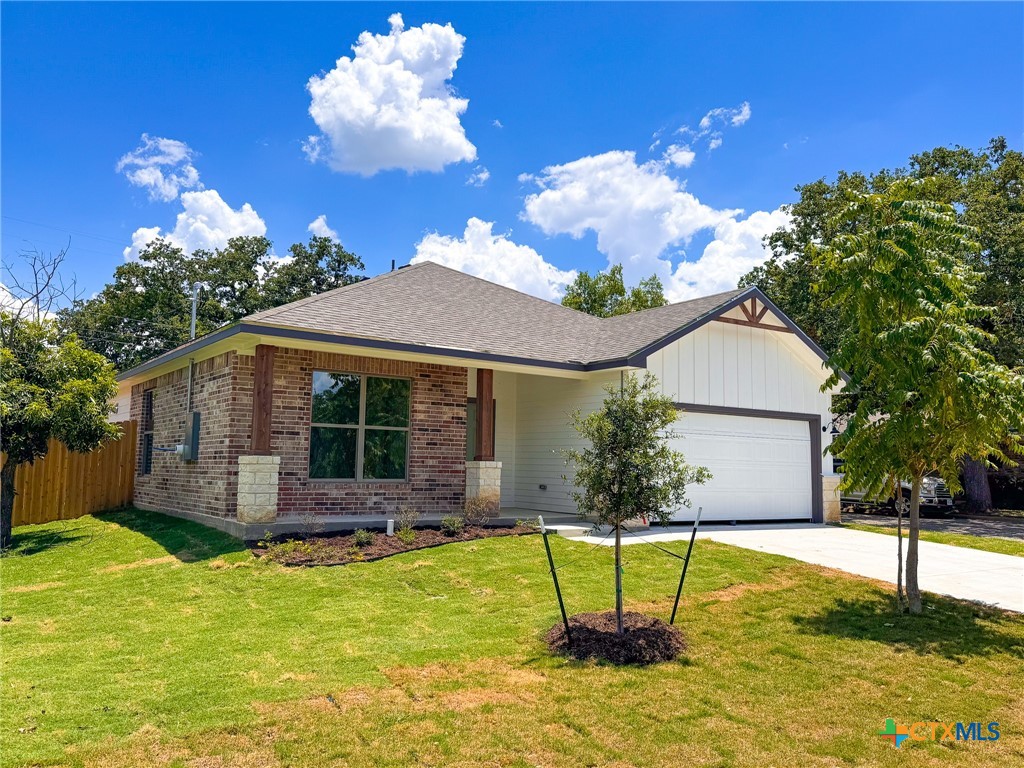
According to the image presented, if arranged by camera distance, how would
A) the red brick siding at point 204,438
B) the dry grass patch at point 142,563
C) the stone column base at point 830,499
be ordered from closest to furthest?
the dry grass patch at point 142,563 → the red brick siding at point 204,438 → the stone column base at point 830,499

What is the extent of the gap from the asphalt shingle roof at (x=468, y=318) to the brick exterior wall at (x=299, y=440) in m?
0.66

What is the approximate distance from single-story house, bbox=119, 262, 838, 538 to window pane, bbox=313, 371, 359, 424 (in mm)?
24

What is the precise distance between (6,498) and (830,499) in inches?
653

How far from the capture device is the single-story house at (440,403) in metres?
10.9

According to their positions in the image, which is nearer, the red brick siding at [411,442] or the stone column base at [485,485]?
the red brick siding at [411,442]

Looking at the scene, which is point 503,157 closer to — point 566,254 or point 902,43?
point 902,43

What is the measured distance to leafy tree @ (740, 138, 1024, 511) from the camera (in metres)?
19.9

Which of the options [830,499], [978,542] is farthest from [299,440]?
[978,542]

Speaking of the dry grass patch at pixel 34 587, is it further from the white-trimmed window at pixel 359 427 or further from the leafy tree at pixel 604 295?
the leafy tree at pixel 604 295

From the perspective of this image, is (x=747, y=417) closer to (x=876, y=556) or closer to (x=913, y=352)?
(x=876, y=556)

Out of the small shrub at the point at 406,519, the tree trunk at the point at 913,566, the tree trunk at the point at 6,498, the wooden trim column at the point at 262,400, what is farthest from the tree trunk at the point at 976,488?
the tree trunk at the point at 6,498

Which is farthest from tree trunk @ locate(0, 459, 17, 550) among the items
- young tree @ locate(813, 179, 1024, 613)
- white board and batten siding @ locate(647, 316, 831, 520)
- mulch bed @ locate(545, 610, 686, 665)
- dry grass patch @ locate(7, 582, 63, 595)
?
young tree @ locate(813, 179, 1024, 613)

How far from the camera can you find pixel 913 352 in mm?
7094

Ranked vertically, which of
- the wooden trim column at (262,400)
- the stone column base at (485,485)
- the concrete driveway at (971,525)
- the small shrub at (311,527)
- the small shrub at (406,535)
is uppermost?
the wooden trim column at (262,400)
